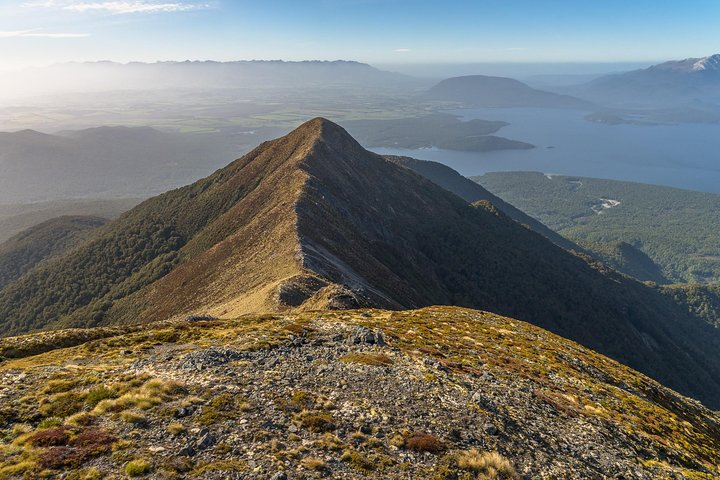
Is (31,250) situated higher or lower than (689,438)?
lower

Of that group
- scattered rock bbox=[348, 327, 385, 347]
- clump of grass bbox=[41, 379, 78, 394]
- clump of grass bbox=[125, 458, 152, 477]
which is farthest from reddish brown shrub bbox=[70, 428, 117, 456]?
scattered rock bbox=[348, 327, 385, 347]

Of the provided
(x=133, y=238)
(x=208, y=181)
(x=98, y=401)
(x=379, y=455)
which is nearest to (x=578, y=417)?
(x=379, y=455)

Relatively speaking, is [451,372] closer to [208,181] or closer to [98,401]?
[98,401]

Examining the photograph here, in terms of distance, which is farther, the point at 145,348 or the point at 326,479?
the point at 145,348

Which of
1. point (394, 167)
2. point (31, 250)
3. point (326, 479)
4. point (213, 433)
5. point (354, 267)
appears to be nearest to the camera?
point (326, 479)

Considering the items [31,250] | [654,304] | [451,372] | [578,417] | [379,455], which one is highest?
[379,455]

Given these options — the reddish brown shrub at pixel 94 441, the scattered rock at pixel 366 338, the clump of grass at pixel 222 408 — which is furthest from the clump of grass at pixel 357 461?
the scattered rock at pixel 366 338

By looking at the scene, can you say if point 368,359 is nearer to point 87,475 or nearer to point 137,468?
point 137,468
